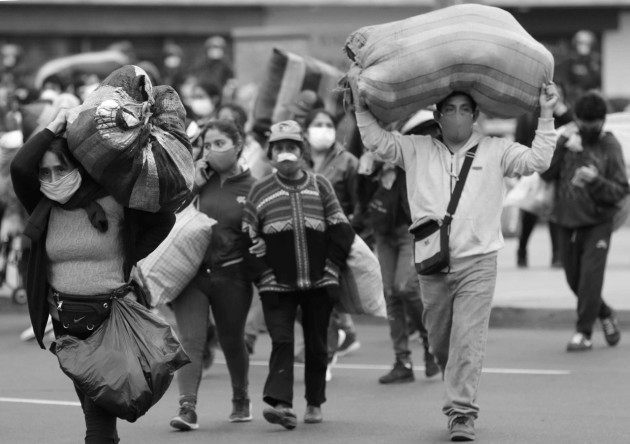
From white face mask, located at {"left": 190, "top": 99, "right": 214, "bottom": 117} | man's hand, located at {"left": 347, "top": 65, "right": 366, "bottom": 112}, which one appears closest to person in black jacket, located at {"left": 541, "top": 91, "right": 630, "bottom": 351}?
man's hand, located at {"left": 347, "top": 65, "right": 366, "bottom": 112}

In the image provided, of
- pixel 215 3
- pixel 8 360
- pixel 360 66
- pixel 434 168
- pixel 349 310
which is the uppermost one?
pixel 215 3

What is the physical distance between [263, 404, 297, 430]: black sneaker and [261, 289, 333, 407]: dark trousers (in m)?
0.04

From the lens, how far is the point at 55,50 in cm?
3266

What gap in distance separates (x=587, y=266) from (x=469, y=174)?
3.35m

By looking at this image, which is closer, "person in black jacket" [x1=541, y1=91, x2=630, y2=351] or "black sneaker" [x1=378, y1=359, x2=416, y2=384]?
"black sneaker" [x1=378, y1=359, x2=416, y2=384]

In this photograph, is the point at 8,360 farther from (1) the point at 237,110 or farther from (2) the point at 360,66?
(2) the point at 360,66

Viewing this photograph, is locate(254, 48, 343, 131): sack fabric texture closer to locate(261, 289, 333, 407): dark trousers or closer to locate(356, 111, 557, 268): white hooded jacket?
locate(261, 289, 333, 407): dark trousers

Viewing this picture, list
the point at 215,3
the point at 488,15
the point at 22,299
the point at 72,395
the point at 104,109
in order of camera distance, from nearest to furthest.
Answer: the point at 104,109
the point at 488,15
the point at 72,395
the point at 22,299
the point at 215,3

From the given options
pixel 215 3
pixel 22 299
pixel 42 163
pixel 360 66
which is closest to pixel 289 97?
pixel 22 299

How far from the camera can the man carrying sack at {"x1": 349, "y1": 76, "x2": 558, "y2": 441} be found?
25.6 ft

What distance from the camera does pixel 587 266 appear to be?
11.0 m

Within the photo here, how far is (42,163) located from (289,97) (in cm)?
697

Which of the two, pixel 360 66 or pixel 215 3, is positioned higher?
pixel 215 3

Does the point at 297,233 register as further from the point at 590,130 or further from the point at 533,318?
the point at 533,318
